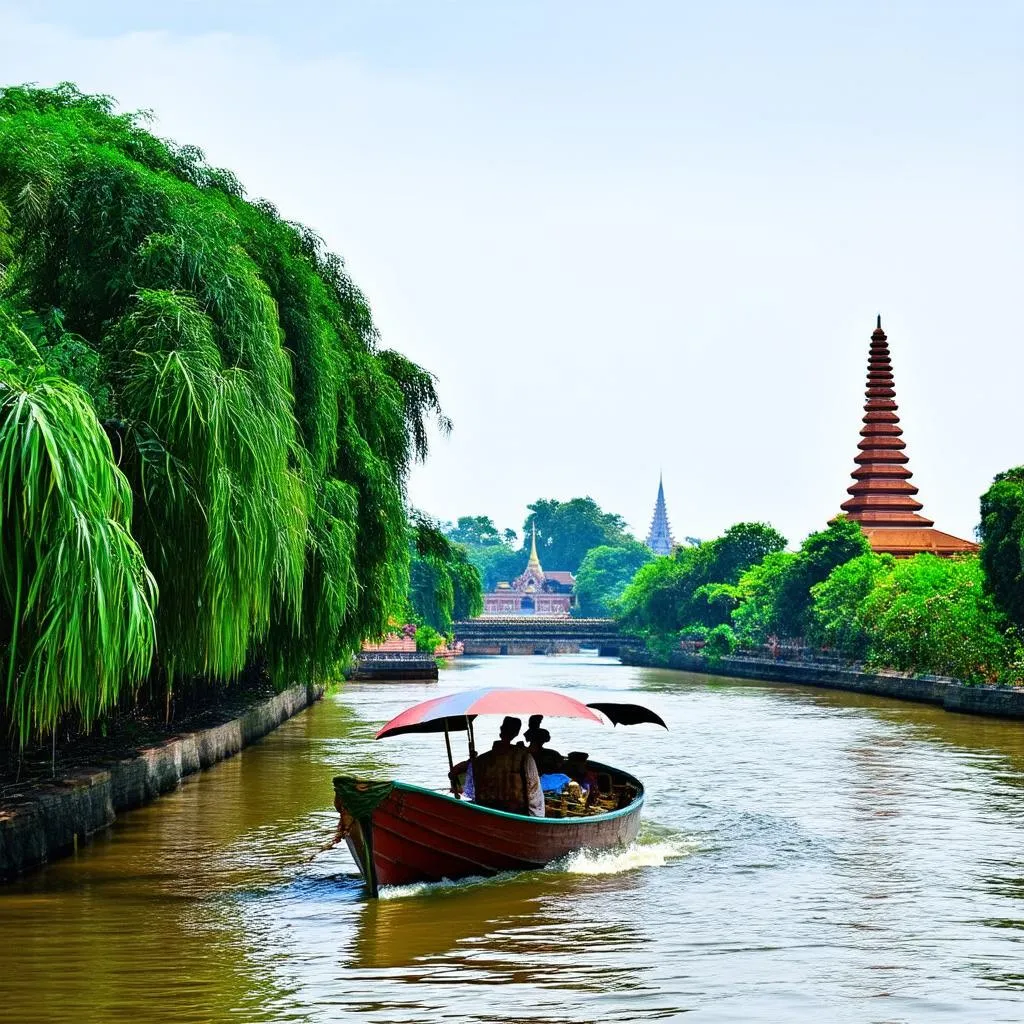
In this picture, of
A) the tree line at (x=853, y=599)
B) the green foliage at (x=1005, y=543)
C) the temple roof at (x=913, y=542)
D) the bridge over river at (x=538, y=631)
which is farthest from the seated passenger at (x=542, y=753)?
the bridge over river at (x=538, y=631)

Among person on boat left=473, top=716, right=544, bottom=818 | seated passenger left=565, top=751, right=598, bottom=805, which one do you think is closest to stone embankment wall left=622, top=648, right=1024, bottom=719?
seated passenger left=565, top=751, right=598, bottom=805

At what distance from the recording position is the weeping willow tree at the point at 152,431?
49.8 feet

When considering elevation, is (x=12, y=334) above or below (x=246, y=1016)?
above

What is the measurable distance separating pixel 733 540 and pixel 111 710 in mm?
88876

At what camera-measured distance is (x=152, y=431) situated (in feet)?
62.8

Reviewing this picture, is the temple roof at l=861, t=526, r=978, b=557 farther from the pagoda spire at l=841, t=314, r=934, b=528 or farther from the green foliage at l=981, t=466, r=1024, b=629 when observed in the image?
the green foliage at l=981, t=466, r=1024, b=629

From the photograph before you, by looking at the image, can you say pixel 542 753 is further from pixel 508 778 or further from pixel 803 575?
pixel 803 575

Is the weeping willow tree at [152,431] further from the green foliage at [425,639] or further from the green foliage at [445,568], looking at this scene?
the green foliage at [425,639]

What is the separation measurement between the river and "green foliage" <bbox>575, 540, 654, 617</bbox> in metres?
164

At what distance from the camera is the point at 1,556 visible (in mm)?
15039

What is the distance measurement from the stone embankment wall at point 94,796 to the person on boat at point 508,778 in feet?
14.6

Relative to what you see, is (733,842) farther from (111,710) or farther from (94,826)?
(111,710)

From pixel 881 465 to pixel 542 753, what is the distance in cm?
8716

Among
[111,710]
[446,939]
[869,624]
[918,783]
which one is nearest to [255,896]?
[446,939]
